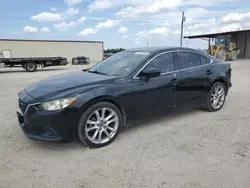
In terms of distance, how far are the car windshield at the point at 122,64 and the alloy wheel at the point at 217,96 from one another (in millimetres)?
1943

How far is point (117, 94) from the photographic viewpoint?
11.2 ft

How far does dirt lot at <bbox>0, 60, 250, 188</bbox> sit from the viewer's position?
253cm

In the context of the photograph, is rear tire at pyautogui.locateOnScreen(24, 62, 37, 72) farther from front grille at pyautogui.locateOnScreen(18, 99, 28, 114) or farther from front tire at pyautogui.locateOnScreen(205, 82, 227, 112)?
front tire at pyautogui.locateOnScreen(205, 82, 227, 112)

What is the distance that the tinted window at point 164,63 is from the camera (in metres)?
3.93

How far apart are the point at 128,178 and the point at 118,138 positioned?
1140 mm

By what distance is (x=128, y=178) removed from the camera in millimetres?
2568

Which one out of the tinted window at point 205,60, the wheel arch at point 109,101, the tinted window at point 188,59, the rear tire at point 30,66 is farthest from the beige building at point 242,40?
the wheel arch at point 109,101

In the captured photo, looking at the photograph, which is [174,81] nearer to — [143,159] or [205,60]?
[205,60]

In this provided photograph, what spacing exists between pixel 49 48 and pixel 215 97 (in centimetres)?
3977

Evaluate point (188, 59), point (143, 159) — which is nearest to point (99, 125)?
point (143, 159)

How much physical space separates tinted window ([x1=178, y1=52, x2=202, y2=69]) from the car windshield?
0.74 m

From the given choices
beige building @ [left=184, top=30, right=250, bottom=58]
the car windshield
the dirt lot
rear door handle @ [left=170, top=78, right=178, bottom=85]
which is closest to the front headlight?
the dirt lot

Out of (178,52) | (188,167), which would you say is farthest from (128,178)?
(178,52)

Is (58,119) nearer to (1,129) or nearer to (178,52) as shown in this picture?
(1,129)
